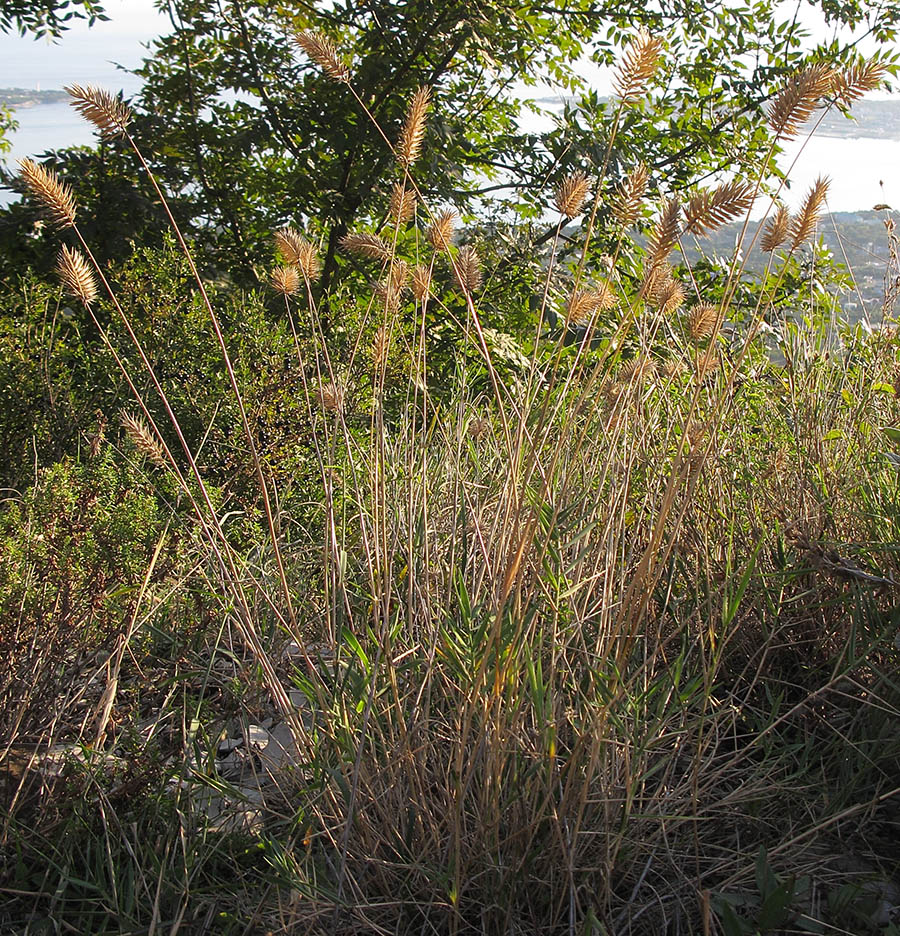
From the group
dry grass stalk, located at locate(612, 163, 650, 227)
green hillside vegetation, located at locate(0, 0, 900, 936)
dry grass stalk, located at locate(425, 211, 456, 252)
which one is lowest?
green hillside vegetation, located at locate(0, 0, 900, 936)

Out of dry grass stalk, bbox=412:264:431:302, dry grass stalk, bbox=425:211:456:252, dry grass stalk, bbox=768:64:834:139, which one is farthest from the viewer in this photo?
dry grass stalk, bbox=412:264:431:302

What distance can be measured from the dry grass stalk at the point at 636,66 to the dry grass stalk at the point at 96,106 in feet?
2.95

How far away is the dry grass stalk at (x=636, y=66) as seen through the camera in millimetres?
1588

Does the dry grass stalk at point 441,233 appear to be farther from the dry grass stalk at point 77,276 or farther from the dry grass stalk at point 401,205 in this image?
the dry grass stalk at point 77,276

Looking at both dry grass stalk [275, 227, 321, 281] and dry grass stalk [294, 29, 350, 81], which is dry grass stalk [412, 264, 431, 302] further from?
dry grass stalk [294, 29, 350, 81]

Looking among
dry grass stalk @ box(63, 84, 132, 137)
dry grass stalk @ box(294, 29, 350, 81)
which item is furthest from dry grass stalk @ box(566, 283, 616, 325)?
dry grass stalk @ box(63, 84, 132, 137)

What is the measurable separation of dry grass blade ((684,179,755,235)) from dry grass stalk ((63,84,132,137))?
3.39ft

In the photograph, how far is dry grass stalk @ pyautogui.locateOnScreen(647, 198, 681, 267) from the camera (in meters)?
1.62

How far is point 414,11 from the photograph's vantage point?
13.1 ft

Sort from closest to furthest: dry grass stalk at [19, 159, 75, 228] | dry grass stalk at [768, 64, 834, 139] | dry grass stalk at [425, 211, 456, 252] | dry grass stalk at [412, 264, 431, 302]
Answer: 1. dry grass stalk at [768, 64, 834, 139]
2. dry grass stalk at [19, 159, 75, 228]
3. dry grass stalk at [425, 211, 456, 252]
4. dry grass stalk at [412, 264, 431, 302]

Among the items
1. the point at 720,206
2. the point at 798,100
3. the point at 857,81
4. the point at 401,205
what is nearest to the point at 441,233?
the point at 401,205

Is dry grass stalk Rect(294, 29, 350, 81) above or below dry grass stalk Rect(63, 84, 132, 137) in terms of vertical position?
above

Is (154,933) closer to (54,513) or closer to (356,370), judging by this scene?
(54,513)

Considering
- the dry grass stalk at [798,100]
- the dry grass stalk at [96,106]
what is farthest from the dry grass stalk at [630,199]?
the dry grass stalk at [96,106]
